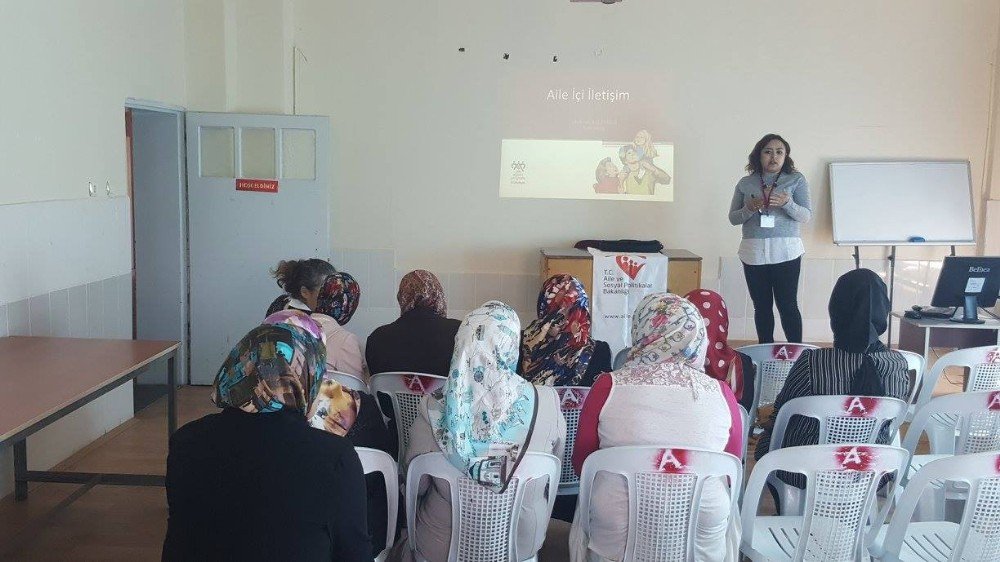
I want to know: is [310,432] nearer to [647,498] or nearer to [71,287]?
[647,498]

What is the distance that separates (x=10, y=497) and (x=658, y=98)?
480cm

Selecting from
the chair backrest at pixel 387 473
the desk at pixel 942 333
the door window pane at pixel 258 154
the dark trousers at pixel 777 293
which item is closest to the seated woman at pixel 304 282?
the chair backrest at pixel 387 473

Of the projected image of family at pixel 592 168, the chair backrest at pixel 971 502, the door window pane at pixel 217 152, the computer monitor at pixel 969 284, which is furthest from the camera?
the projected image of family at pixel 592 168

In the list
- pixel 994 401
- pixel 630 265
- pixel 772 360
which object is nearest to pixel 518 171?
pixel 630 265

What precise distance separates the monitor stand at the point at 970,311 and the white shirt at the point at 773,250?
0.97 m

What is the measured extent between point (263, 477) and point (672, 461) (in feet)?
3.24

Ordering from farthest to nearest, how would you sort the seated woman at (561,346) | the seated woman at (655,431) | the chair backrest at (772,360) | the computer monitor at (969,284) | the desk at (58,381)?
the computer monitor at (969,284) < the chair backrest at (772,360) < the seated woman at (561,346) < the desk at (58,381) < the seated woman at (655,431)

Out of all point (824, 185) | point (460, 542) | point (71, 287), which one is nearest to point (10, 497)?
point (71, 287)

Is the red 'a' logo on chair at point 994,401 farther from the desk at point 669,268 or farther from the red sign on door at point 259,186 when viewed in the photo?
the red sign on door at point 259,186

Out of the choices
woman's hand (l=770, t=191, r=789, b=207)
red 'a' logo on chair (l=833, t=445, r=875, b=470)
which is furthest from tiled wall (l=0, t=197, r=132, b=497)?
woman's hand (l=770, t=191, r=789, b=207)

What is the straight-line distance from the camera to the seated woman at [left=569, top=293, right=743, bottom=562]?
2156mm

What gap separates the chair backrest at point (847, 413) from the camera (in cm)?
263

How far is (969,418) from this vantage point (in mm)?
2744

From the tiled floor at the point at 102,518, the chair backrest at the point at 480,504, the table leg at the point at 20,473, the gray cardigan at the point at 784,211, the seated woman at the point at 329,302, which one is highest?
the gray cardigan at the point at 784,211
